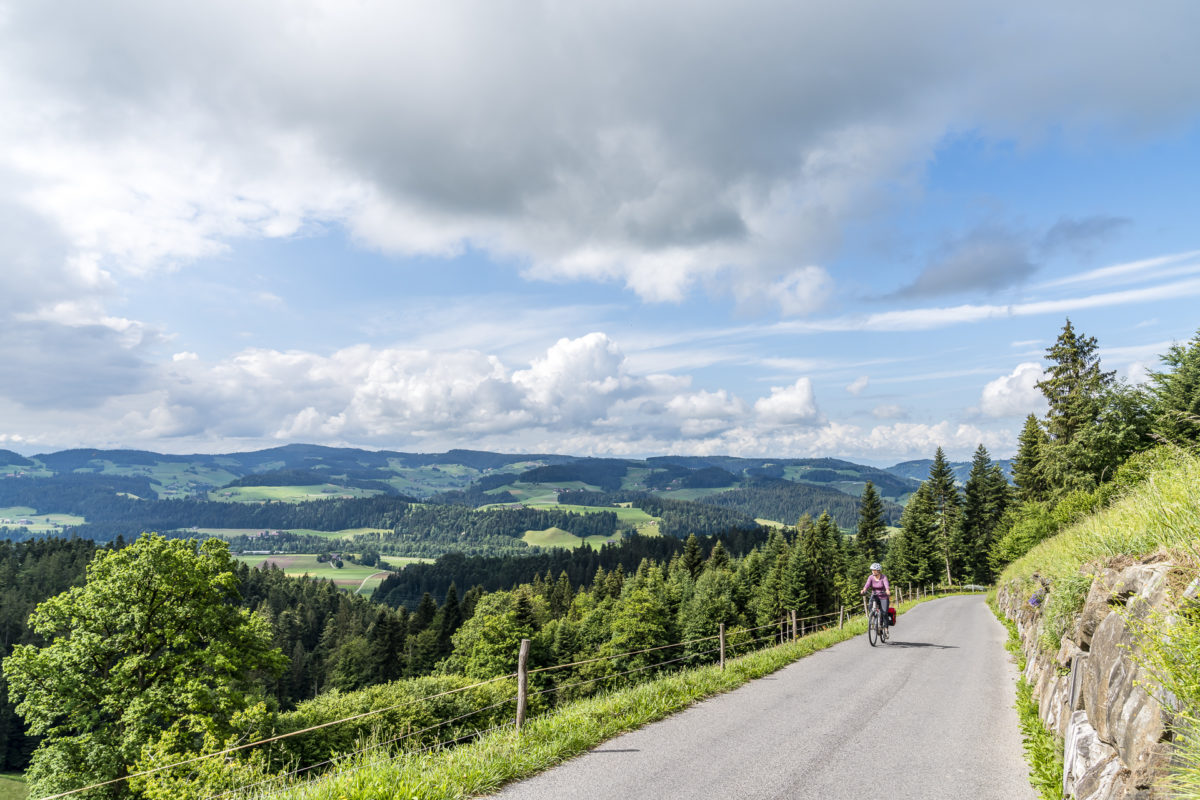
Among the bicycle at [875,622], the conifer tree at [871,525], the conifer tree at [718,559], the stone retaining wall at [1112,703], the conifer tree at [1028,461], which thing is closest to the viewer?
the stone retaining wall at [1112,703]

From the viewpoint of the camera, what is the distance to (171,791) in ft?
57.0

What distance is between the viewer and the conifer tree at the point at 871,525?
81.9m

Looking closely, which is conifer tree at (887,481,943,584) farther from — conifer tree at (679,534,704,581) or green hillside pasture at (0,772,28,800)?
green hillside pasture at (0,772,28,800)

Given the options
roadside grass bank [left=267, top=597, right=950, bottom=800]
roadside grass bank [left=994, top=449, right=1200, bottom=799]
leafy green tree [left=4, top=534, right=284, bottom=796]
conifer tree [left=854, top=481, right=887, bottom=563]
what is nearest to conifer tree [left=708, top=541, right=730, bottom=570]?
conifer tree [left=854, top=481, right=887, bottom=563]

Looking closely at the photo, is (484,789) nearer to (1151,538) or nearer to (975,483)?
(1151,538)

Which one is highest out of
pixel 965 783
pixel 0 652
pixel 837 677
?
pixel 965 783

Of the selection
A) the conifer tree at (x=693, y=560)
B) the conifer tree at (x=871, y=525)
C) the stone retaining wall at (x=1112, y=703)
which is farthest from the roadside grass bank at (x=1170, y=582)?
the conifer tree at (x=871, y=525)

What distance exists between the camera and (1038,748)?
8.89 meters

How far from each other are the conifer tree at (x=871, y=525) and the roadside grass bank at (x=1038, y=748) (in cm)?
7445

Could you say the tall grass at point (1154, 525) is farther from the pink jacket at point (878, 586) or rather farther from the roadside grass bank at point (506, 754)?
the pink jacket at point (878, 586)

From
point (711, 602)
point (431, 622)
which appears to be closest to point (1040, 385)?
point (711, 602)

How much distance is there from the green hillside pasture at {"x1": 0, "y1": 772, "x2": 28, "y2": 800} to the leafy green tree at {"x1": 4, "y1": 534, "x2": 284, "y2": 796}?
42.7m

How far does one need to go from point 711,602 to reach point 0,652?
95231 millimetres

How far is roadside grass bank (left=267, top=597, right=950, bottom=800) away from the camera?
7.08 m
